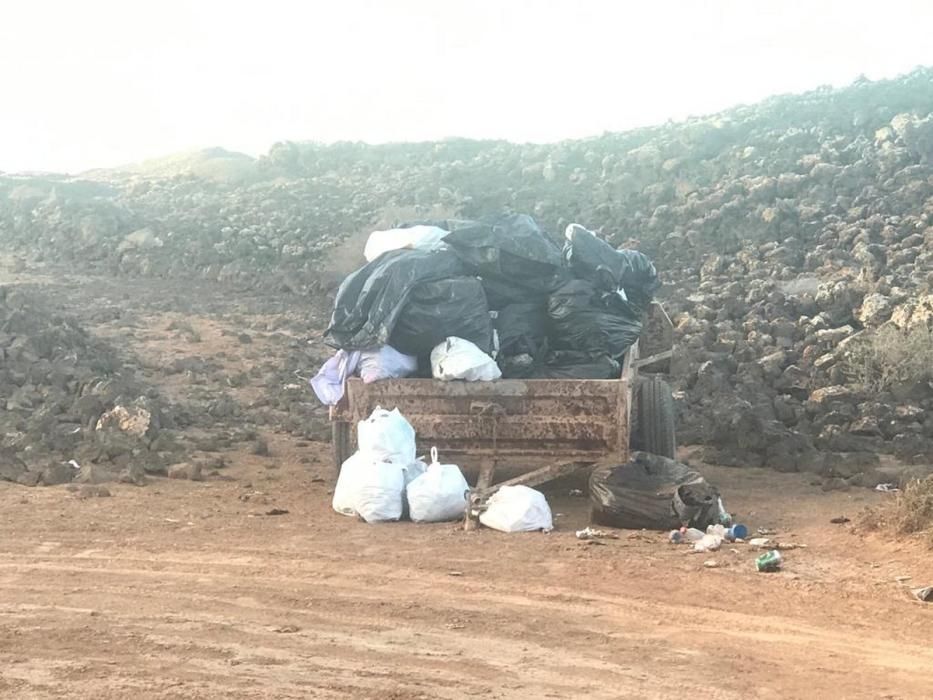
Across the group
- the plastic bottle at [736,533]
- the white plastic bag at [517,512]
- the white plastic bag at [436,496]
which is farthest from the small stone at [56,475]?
the plastic bottle at [736,533]

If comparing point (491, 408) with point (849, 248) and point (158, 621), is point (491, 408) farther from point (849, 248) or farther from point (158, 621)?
point (849, 248)

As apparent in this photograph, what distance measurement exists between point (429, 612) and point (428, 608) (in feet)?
0.21

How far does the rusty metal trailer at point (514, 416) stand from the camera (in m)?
7.10

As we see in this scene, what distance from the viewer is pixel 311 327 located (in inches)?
664

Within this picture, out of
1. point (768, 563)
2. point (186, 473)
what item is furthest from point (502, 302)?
point (768, 563)

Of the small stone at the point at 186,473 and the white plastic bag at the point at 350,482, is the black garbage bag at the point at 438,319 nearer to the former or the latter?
the white plastic bag at the point at 350,482

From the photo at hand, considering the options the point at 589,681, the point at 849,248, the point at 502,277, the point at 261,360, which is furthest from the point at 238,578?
the point at 849,248

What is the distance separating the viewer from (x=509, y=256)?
7828mm

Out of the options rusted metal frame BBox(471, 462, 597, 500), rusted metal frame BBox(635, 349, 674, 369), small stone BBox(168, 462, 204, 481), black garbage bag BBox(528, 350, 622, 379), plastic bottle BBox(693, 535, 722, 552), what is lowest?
small stone BBox(168, 462, 204, 481)

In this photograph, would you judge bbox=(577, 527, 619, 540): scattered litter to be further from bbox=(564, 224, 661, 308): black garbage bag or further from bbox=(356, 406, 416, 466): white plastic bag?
bbox=(564, 224, 661, 308): black garbage bag

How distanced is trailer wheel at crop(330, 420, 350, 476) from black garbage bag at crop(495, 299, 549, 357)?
1.17m

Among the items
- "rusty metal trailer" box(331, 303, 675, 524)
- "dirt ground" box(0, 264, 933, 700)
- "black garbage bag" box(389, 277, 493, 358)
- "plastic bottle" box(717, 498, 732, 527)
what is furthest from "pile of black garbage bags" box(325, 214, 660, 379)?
"plastic bottle" box(717, 498, 732, 527)

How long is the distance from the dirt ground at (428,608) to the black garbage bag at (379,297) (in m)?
1.14

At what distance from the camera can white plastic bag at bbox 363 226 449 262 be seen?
780 centimetres
